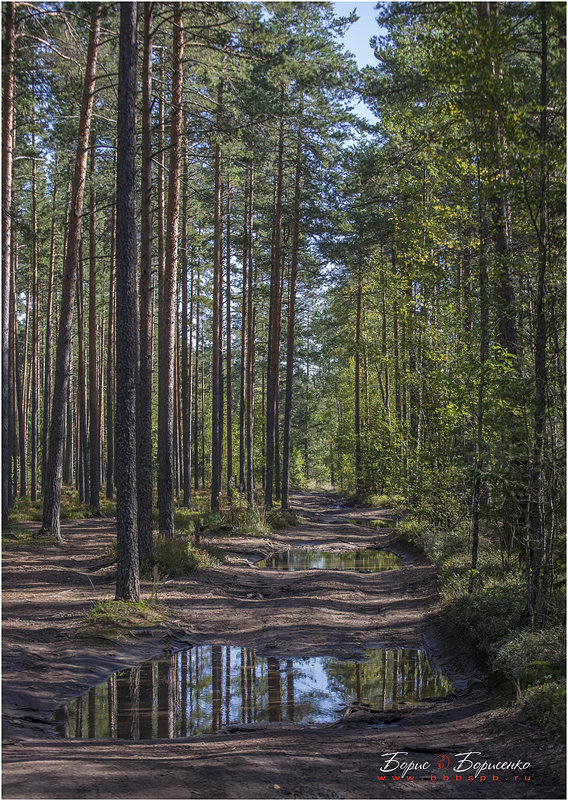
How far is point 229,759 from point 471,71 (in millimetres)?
7549

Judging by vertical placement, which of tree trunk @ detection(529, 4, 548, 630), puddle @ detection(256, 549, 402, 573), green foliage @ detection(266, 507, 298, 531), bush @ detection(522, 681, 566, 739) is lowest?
puddle @ detection(256, 549, 402, 573)

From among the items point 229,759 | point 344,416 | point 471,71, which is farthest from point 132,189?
point 344,416

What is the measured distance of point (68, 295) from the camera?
53.9 feet

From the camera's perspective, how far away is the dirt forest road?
4.71m

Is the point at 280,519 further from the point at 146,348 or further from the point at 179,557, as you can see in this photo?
the point at 146,348

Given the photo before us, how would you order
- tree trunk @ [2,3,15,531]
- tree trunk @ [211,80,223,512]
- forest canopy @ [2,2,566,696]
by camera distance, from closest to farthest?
forest canopy @ [2,2,566,696] → tree trunk @ [2,3,15,531] → tree trunk @ [211,80,223,512]

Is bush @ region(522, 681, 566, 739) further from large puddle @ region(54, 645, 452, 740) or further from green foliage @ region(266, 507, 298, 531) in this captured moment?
green foliage @ region(266, 507, 298, 531)

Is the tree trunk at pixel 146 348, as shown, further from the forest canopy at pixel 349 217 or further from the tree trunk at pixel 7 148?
the tree trunk at pixel 7 148

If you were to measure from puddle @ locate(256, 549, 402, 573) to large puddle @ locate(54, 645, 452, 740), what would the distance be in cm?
719

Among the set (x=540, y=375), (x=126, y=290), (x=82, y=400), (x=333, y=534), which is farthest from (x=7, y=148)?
(x=333, y=534)

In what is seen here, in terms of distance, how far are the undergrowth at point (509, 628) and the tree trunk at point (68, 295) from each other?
9803 mm

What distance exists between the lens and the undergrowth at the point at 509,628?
19.6 ft

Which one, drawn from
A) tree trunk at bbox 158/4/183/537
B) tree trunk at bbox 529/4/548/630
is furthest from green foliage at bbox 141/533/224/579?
tree trunk at bbox 529/4/548/630

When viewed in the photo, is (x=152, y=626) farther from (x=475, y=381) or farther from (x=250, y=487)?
(x=250, y=487)
